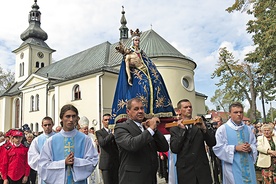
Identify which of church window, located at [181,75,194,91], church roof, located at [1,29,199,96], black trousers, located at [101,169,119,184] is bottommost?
black trousers, located at [101,169,119,184]

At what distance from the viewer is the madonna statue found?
588 centimetres

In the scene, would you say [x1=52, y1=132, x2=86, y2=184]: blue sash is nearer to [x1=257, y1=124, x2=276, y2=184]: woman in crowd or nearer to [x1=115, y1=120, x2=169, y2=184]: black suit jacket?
[x1=115, y1=120, x2=169, y2=184]: black suit jacket

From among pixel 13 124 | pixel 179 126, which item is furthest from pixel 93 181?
pixel 13 124

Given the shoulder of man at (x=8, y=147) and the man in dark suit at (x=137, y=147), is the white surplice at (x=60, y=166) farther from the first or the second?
the shoulder of man at (x=8, y=147)

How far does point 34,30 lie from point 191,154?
44.5 metres

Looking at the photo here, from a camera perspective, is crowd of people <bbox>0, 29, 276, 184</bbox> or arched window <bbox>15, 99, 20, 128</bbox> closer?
crowd of people <bbox>0, 29, 276, 184</bbox>

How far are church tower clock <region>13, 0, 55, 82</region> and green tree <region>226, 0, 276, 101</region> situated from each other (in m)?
33.5

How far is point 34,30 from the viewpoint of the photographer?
4378cm

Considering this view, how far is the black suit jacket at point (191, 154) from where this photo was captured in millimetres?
3881

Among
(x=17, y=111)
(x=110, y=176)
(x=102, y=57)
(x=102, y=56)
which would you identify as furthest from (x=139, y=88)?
(x=17, y=111)

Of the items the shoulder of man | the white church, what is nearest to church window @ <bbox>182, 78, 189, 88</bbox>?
the white church

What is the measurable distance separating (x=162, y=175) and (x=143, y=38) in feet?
78.5

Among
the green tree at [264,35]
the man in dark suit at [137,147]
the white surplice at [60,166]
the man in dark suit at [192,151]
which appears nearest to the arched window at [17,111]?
the green tree at [264,35]

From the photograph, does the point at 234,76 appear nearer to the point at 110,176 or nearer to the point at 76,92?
the point at 76,92
